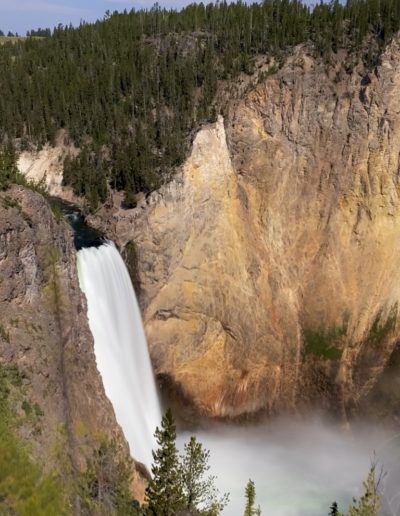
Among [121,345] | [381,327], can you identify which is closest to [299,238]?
[381,327]

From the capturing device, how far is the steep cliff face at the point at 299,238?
33.0 m

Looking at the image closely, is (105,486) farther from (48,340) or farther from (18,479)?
(48,340)

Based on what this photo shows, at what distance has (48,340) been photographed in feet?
58.0

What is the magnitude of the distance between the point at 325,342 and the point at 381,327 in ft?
12.7

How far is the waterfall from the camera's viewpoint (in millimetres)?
23938

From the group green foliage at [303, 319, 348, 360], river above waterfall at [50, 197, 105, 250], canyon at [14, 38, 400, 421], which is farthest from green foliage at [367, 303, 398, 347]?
river above waterfall at [50, 197, 105, 250]

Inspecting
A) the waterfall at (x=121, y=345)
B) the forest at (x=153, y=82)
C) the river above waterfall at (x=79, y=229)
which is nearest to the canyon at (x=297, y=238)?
the river above waterfall at (x=79, y=229)

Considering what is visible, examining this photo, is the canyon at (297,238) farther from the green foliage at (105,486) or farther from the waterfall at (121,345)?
the green foliage at (105,486)

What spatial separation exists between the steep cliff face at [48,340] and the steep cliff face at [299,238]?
43.5 ft

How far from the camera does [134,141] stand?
35094 mm

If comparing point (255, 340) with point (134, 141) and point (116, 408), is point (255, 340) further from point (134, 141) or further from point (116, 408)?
point (134, 141)

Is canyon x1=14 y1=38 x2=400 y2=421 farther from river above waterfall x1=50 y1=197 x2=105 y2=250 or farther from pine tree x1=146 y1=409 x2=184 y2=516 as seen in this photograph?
pine tree x1=146 y1=409 x2=184 y2=516

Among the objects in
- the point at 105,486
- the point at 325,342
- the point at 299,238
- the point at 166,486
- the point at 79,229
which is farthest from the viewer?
the point at 299,238

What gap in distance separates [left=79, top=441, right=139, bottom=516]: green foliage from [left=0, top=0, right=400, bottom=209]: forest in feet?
57.1
